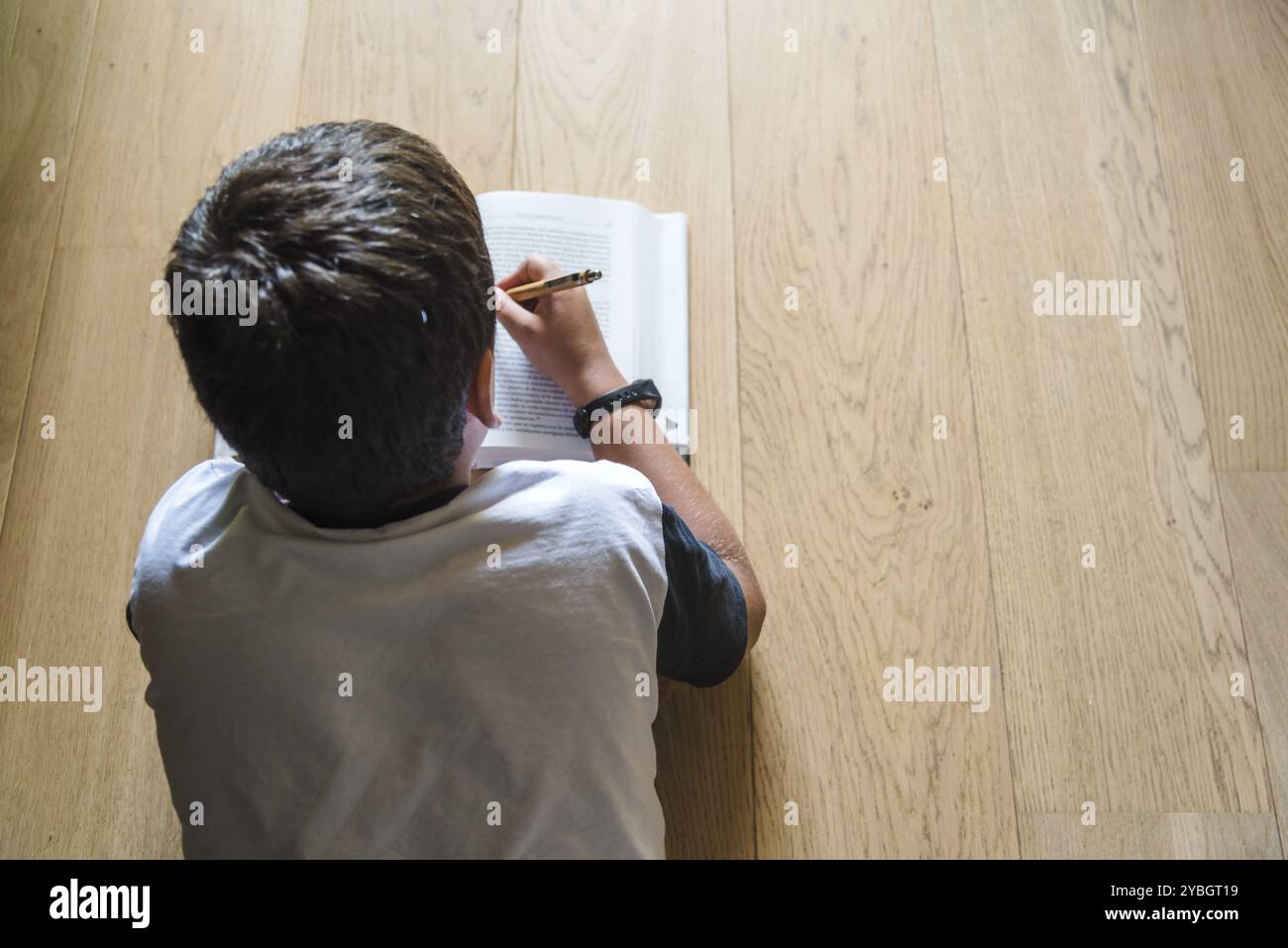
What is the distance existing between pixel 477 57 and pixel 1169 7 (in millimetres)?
792

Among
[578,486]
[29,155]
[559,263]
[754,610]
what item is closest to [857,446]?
[754,610]

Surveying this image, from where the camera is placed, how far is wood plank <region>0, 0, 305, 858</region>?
850mm

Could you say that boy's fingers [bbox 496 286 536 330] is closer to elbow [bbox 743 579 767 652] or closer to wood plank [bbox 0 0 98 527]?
elbow [bbox 743 579 767 652]

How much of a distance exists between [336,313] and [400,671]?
7.8 inches

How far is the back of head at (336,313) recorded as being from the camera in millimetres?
472

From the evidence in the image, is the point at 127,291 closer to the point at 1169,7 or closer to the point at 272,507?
the point at 272,507

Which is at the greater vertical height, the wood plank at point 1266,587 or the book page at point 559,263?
the book page at point 559,263

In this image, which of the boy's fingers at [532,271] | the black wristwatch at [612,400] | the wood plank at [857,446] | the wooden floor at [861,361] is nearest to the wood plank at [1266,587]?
the wooden floor at [861,361]

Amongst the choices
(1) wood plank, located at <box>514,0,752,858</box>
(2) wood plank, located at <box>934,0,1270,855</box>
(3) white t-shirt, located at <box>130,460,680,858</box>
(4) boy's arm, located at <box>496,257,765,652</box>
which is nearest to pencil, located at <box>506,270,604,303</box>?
(4) boy's arm, located at <box>496,257,765,652</box>

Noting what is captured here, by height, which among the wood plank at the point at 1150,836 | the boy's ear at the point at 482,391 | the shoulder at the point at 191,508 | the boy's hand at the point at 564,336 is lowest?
the wood plank at the point at 1150,836

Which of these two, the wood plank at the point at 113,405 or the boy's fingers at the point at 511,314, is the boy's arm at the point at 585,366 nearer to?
the boy's fingers at the point at 511,314
